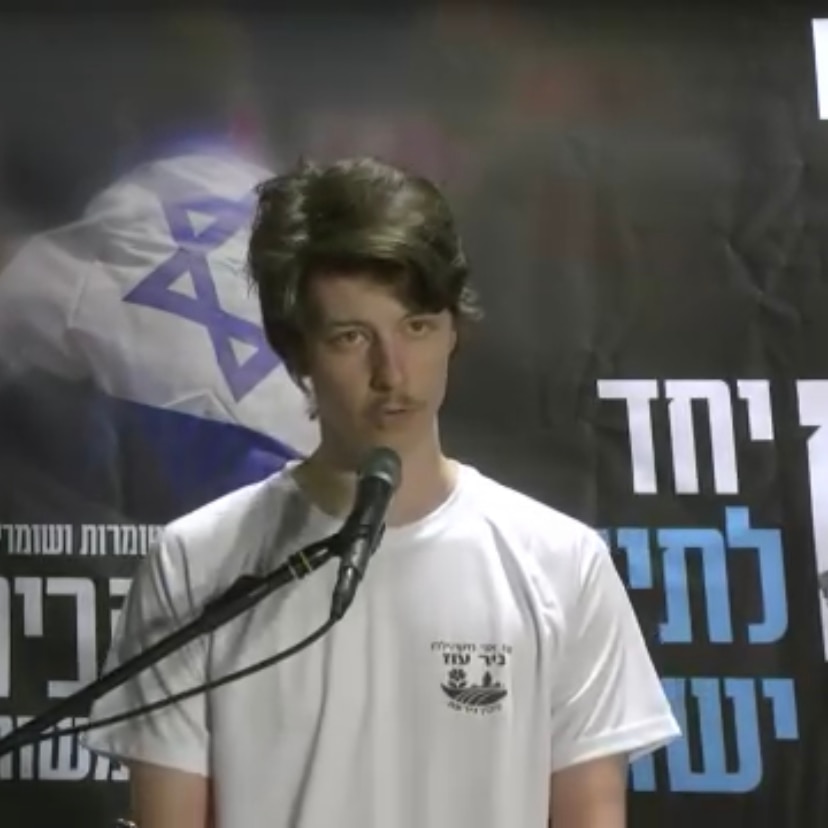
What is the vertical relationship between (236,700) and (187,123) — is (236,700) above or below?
below

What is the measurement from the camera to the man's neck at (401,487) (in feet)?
3.47

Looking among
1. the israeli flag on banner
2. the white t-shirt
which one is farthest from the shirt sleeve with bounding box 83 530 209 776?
the israeli flag on banner

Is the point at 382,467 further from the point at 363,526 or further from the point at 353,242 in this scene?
the point at 353,242

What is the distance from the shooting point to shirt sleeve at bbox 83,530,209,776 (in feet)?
3.34

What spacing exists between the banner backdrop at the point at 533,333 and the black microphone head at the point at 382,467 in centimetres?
53

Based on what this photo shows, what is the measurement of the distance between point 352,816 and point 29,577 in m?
0.52

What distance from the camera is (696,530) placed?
1.37 metres

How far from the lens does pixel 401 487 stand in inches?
41.6

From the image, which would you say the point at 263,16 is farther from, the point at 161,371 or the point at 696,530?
the point at 696,530

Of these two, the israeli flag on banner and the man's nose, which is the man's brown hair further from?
the israeli flag on banner

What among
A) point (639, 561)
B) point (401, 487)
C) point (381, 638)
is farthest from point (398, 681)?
point (639, 561)

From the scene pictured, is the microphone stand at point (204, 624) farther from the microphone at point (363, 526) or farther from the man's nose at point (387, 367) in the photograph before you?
the man's nose at point (387, 367)

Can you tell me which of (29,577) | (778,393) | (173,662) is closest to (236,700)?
(173,662)

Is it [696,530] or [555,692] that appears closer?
[555,692]
